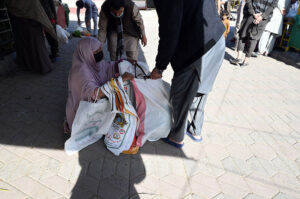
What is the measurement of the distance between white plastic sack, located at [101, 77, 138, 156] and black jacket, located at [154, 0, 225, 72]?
47 cm

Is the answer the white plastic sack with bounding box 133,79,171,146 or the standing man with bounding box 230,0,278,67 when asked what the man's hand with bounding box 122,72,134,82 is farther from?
the standing man with bounding box 230,0,278,67

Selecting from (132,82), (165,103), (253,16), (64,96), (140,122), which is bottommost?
(64,96)

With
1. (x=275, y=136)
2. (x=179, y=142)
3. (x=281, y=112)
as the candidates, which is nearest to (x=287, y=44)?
(x=281, y=112)

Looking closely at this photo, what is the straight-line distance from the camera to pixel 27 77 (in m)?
4.11

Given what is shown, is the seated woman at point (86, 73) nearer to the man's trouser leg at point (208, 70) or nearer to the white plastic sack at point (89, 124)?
the white plastic sack at point (89, 124)

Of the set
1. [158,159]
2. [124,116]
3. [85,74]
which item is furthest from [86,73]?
[158,159]

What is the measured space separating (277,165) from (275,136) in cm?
62

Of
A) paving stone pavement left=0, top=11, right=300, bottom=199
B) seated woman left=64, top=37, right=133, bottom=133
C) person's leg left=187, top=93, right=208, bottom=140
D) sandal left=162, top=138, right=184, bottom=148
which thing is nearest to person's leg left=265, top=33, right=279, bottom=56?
paving stone pavement left=0, top=11, right=300, bottom=199

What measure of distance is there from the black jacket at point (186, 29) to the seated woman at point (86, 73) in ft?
1.70

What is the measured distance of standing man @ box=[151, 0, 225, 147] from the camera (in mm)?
1785

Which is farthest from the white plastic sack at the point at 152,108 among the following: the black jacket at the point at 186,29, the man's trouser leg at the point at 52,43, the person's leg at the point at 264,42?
the person's leg at the point at 264,42

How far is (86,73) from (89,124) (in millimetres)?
539

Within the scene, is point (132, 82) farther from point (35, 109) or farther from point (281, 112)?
point (281, 112)

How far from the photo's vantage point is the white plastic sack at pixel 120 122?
2100mm
